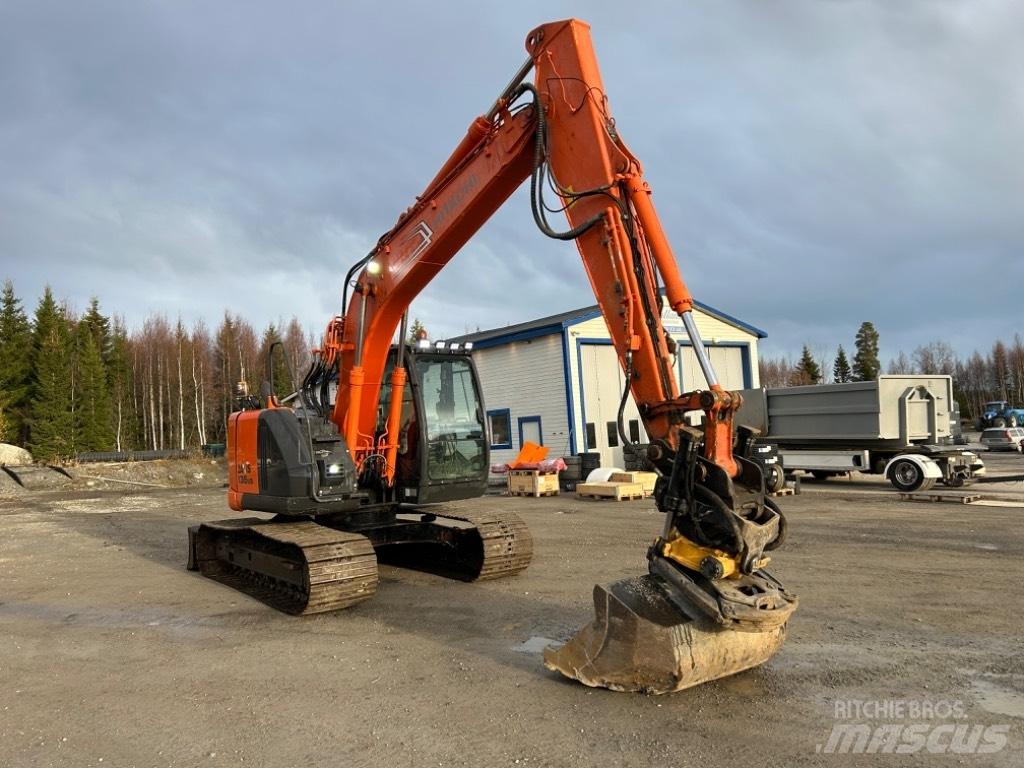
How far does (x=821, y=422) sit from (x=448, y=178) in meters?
Result: 14.4

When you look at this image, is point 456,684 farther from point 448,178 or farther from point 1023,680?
point 448,178

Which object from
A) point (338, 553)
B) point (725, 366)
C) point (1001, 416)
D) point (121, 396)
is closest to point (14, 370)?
point (121, 396)

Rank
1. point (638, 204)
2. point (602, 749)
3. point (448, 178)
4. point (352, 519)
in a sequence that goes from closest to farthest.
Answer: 1. point (602, 749)
2. point (638, 204)
3. point (448, 178)
4. point (352, 519)

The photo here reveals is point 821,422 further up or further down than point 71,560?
further up

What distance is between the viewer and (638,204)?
18.2ft

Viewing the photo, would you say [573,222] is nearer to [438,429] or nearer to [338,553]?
[438,429]

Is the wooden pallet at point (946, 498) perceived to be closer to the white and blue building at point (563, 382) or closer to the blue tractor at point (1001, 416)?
the white and blue building at point (563, 382)

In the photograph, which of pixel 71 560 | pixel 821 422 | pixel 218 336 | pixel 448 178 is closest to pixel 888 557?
pixel 448 178

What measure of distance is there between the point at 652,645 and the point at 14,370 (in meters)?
47.8

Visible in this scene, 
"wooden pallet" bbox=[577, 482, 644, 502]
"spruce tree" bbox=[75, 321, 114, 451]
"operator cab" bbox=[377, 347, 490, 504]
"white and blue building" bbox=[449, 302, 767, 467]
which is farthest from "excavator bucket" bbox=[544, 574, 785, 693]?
"spruce tree" bbox=[75, 321, 114, 451]

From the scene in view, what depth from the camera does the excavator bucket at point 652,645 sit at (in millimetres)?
4500

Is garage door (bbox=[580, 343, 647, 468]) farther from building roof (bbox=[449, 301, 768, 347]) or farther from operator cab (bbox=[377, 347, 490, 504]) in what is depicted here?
operator cab (bbox=[377, 347, 490, 504])

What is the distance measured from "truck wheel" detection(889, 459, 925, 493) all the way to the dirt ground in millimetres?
6700

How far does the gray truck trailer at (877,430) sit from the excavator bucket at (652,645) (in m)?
14.3
